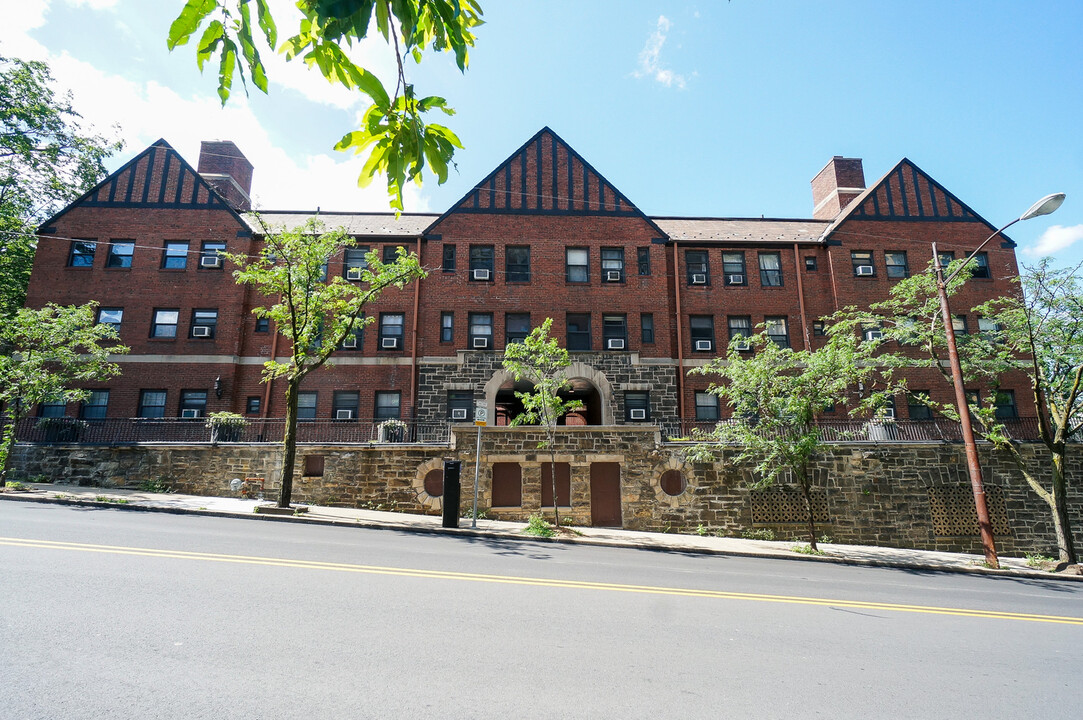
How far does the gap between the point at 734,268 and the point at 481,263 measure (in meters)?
12.4

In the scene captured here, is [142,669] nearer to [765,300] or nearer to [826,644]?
[826,644]

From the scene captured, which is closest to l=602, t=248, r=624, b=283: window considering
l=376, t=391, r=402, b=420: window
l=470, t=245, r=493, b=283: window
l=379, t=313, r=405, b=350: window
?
l=470, t=245, r=493, b=283: window

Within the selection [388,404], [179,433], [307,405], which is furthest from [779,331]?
[179,433]

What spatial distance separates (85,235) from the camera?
78.4ft

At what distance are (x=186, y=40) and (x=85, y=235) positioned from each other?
29771 millimetres

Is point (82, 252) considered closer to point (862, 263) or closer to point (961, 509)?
point (862, 263)

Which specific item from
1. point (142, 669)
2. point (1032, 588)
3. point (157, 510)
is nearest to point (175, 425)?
point (157, 510)

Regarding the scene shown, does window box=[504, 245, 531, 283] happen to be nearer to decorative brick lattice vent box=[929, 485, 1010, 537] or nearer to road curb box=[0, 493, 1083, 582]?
road curb box=[0, 493, 1083, 582]

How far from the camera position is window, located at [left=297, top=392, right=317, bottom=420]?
22531 millimetres

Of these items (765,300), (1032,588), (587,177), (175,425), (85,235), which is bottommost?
(1032,588)

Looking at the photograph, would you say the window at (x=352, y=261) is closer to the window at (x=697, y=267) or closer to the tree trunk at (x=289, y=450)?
the tree trunk at (x=289, y=450)

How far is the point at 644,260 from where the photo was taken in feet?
81.3

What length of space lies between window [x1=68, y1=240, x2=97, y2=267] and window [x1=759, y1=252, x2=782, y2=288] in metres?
31.4

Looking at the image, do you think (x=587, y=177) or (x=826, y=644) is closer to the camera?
(x=826, y=644)
